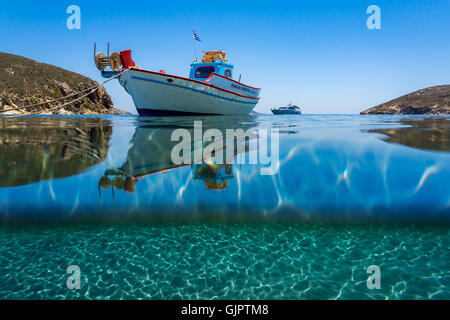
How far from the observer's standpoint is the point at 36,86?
5981 cm

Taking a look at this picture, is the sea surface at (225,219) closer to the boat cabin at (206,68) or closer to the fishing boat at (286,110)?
the boat cabin at (206,68)

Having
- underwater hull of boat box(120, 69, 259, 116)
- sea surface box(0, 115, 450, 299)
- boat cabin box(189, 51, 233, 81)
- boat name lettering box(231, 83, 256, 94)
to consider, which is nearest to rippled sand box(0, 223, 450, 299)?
sea surface box(0, 115, 450, 299)

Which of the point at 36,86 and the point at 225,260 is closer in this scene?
the point at 225,260

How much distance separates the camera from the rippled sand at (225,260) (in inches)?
94.3

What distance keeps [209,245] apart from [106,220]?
1959 mm

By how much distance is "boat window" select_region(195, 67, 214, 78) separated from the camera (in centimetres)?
2239

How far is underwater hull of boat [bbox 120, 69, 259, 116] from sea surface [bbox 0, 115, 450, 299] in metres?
9.88

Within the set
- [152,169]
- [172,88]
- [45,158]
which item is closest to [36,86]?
[172,88]

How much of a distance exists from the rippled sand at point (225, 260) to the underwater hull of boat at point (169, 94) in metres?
14.3

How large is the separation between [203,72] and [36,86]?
6080cm

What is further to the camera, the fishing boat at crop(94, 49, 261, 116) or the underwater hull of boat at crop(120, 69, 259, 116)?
the underwater hull of boat at crop(120, 69, 259, 116)

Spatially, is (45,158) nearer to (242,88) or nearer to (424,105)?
(242,88)

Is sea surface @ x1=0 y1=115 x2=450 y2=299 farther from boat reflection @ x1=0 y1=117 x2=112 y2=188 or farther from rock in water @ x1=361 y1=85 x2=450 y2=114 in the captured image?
rock in water @ x1=361 y1=85 x2=450 y2=114
